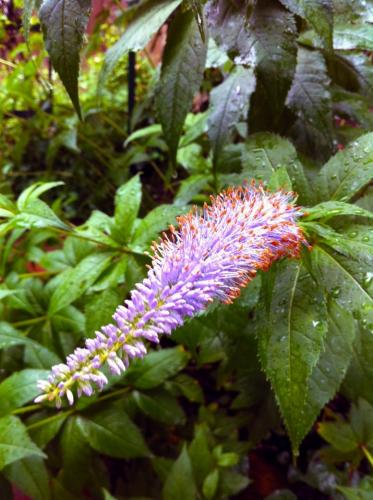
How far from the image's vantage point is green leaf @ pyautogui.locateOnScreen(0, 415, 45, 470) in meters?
0.67

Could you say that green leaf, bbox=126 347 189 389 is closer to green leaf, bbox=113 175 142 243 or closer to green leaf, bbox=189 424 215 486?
green leaf, bbox=189 424 215 486

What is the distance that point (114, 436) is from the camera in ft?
2.84

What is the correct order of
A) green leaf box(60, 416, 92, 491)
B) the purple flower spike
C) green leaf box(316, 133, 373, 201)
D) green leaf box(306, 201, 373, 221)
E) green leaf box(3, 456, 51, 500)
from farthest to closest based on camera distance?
green leaf box(60, 416, 92, 491), green leaf box(3, 456, 51, 500), green leaf box(316, 133, 373, 201), green leaf box(306, 201, 373, 221), the purple flower spike

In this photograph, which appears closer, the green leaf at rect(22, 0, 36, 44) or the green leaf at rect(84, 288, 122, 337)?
the green leaf at rect(22, 0, 36, 44)

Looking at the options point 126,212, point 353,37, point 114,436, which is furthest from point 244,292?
point 353,37

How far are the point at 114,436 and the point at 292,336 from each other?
448 millimetres

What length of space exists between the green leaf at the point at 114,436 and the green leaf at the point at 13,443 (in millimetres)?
178

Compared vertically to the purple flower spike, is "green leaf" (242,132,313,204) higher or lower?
higher

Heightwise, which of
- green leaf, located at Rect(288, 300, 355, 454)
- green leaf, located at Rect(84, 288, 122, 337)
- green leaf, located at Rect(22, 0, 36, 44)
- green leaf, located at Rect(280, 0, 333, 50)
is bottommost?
green leaf, located at Rect(84, 288, 122, 337)

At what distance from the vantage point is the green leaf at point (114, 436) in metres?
0.86

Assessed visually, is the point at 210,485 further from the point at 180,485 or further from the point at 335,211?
the point at 335,211

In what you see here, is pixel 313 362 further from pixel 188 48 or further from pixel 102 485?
pixel 102 485

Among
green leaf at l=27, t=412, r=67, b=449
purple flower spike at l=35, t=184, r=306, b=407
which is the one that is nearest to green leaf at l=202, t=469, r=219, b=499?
green leaf at l=27, t=412, r=67, b=449

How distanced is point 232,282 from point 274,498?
2.07ft
